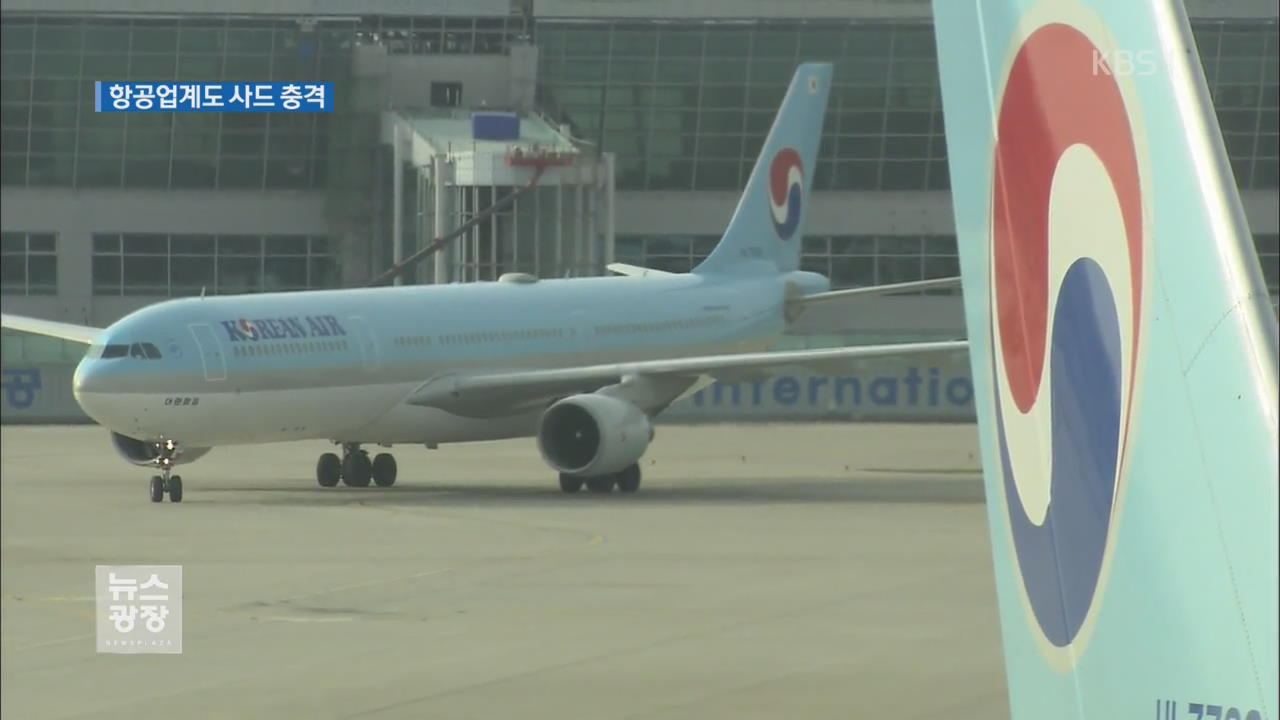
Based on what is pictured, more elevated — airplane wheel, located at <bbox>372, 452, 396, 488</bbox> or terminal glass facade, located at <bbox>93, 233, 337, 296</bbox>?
terminal glass facade, located at <bbox>93, 233, 337, 296</bbox>

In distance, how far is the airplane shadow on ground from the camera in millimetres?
27062

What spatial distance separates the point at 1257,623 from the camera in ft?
10.8

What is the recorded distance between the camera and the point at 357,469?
98.5 ft

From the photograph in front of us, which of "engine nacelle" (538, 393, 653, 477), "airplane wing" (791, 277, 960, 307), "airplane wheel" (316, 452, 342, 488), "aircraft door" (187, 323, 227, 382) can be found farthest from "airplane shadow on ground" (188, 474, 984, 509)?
"airplane wing" (791, 277, 960, 307)

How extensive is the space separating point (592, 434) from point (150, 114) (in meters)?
12.9

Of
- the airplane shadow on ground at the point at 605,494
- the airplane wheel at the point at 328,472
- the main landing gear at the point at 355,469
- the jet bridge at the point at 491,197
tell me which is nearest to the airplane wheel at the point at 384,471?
the main landing gear at the point at 355,469

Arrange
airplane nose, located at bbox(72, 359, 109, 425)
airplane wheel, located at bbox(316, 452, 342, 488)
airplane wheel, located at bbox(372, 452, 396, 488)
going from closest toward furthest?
airplane nose, located at bbox(72, 359, 109, 425) < airplane wheel, located at bbox(316, 452, 342, 488) < airplane wheel, located at bbox(372, 452, 396, 488)

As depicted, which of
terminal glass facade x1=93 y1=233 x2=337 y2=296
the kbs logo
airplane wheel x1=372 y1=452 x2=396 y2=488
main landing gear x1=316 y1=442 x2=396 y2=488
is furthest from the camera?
airplane wheel x1=372 y1=452 x2=396 y2=488

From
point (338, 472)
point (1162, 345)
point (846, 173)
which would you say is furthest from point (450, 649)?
point (846, 173)

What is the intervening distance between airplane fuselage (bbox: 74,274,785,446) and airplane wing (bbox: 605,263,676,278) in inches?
12.0

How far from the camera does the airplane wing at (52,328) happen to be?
26.7 m

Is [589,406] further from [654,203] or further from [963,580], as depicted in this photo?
[963,580]

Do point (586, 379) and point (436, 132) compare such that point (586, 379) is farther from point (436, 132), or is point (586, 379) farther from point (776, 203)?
point (436, 132)

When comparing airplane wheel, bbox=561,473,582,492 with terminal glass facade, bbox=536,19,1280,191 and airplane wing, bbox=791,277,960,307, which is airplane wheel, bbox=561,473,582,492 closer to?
airplane wing, bbox=791,277,960,307
